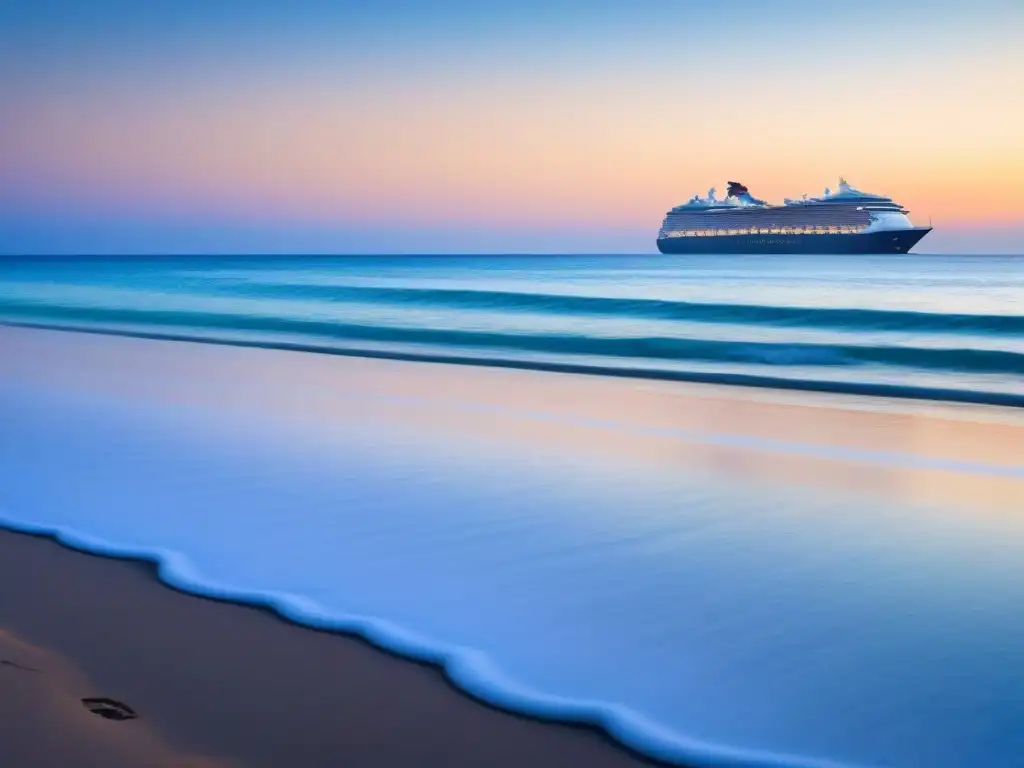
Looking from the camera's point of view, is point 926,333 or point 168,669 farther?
point 926,333

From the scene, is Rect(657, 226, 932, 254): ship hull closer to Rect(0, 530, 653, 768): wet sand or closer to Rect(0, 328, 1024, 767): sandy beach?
Rect(0, 328, 1024, 767): sandy beach

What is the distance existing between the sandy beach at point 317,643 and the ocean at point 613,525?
2.1 inches

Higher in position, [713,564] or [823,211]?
[823,211]

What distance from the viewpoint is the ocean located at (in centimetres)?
223

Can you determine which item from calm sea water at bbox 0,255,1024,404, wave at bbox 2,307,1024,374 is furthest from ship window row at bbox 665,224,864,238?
wave at bbox 2,307,1024,374

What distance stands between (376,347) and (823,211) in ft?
188

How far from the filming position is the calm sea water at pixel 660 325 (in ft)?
34.7

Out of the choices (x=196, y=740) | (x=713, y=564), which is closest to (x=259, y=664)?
(x=196, y=740)

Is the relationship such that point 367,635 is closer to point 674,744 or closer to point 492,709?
point 492,709

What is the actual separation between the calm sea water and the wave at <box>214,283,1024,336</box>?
45 millimetres

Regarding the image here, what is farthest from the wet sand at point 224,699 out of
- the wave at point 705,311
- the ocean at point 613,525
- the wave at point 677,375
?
the wave at point 705,311

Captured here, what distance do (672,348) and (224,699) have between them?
1094 centimetres

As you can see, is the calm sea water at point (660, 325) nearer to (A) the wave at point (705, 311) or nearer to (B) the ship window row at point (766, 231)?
(A) the wave at point (705, 311)

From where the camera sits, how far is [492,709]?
2158 millimetres
